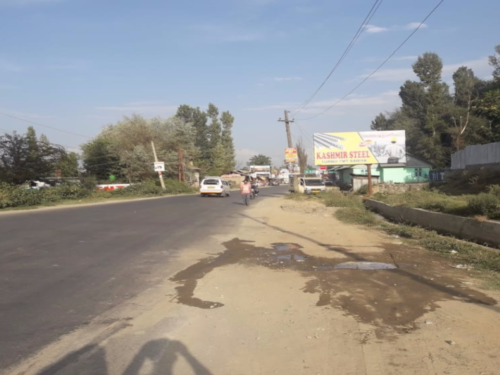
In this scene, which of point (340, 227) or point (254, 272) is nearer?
point (254, 272)

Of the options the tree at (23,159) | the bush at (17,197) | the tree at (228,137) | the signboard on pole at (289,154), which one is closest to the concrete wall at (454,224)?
the signboard on pole at (289,154)

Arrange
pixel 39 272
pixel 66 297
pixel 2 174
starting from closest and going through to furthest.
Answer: pixel 66 297 → pixel 39 272 → pixel 2 174

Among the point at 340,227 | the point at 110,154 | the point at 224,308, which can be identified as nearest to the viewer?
the point at 224,308

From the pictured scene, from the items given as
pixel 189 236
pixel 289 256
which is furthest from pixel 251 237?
pixel 289 256

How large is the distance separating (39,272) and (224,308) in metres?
3.89

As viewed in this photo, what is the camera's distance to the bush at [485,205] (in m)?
9.87

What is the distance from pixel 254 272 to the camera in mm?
7648

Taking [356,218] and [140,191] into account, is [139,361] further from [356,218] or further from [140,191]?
[140,191]

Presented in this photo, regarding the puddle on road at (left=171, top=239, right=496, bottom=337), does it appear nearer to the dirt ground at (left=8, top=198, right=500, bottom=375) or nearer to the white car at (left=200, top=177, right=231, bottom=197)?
the dirt ground at (left=8, top=198, right=500, bottom=375)

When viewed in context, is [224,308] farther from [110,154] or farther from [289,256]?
[110,154]

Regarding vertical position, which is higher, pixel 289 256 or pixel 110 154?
pixel 110 154

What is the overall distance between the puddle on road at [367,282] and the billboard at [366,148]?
74.2 ft

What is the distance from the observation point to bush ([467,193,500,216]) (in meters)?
9.87

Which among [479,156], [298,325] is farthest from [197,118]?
[298,325]
